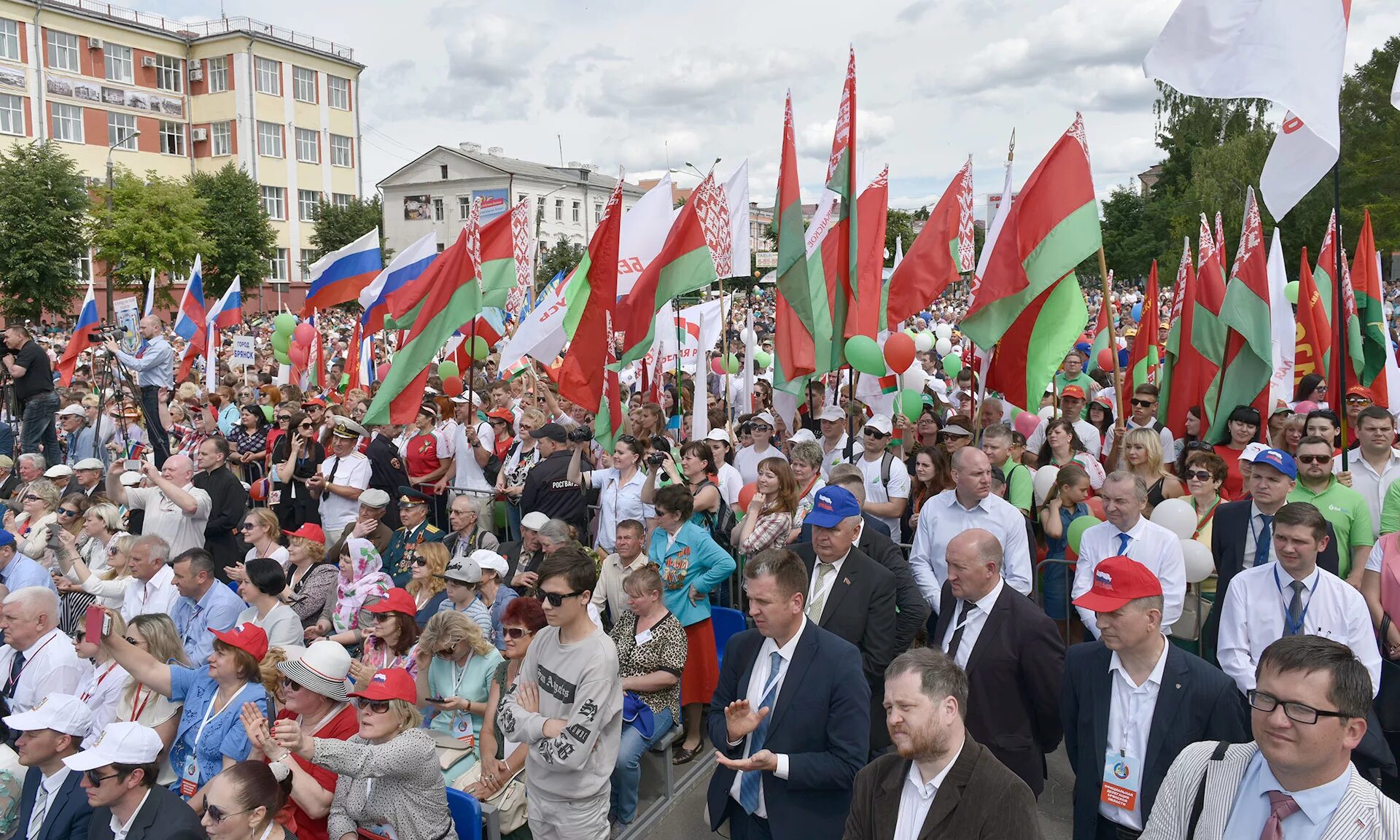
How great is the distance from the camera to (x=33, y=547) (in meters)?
8.23

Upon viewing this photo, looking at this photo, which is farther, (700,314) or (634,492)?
(700,314)

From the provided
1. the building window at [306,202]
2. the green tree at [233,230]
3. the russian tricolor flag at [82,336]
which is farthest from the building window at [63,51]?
the russian tricolor flag at [82,336]

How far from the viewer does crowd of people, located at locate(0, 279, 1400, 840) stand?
10.5 ft

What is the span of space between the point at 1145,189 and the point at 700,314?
280ft

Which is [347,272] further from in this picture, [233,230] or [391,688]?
[233,230]

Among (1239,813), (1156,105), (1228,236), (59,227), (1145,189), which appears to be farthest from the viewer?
(1145,189)

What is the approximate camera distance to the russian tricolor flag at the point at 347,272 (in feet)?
46.1

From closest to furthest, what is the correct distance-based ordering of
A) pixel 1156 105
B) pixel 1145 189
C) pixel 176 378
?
pixel 176 378, pixel 1156 105, pixel 1145 189

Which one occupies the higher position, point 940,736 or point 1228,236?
point 1228,236

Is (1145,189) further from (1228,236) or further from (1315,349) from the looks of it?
(1315,349)

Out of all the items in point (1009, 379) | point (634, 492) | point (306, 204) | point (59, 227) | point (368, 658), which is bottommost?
point (368, 658)

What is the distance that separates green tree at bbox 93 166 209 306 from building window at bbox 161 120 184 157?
2352 cm

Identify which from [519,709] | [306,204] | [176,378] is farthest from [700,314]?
[306,204]

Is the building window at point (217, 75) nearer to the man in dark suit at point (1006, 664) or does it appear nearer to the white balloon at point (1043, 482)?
the white balloon at point (1043, 482)
